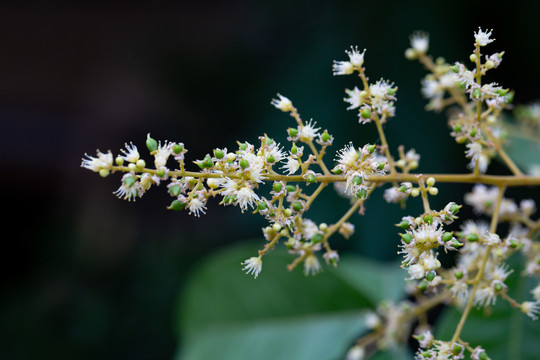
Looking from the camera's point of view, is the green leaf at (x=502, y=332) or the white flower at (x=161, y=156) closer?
the white flower at (x=161, y=156)

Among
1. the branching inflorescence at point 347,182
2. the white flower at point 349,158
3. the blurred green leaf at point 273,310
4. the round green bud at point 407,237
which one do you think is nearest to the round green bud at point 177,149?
the branching inflorescence at point 347,182

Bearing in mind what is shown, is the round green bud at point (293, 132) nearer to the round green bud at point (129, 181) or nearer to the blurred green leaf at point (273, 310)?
the round green bud at point (129, 181)

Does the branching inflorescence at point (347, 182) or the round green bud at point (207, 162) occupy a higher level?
the branching inflorescence at point (347, 182)

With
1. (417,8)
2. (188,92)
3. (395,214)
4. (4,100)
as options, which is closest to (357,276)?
(395,214)

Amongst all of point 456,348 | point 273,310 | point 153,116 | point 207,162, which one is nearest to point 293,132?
point 207,162

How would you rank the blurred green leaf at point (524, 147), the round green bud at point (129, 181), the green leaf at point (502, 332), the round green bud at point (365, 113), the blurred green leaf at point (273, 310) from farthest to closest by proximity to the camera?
the blurred green leaf at point (273, 310) → the blurred green leaf at point (524, 147) → the green leaf at point (502, 332) → the round green bud at point (365, 113) → the round green bud at point (129, 181)

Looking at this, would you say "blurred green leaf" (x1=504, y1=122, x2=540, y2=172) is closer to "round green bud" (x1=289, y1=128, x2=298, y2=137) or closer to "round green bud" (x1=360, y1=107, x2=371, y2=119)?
"round green bud" (x1=360, y1=107, x2=371, y2=119)
